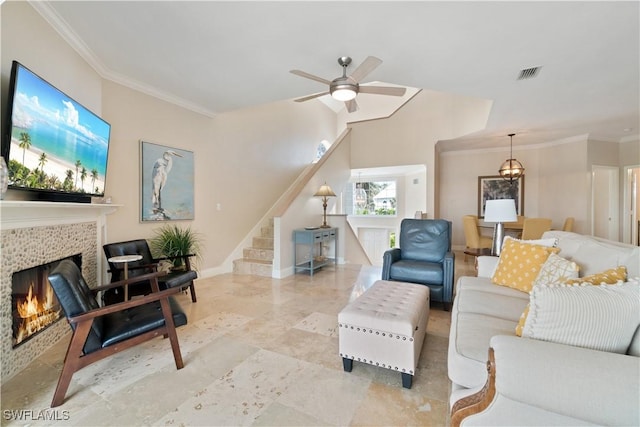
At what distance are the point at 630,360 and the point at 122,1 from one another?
11.2 ft

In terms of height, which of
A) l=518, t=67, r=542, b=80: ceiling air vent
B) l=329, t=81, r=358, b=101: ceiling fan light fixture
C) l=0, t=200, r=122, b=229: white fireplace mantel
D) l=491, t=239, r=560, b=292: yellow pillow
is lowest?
l=491, t=239, r=560, b=292: yellow pillow

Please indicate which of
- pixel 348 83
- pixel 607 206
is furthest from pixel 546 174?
pixel 348 83

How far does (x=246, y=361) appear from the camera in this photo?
2057 millimetres

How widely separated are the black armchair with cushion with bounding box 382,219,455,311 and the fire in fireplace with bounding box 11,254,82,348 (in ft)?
10.5

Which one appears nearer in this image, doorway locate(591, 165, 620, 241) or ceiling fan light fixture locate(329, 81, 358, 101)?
ceiling fan light fixture locate(329, 81, 358, 101)

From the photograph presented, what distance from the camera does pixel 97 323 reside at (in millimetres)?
1796

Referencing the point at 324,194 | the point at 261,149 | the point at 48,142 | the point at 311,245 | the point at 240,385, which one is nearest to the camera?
the point at 240,385

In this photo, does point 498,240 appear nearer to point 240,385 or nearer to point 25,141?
point 240,385

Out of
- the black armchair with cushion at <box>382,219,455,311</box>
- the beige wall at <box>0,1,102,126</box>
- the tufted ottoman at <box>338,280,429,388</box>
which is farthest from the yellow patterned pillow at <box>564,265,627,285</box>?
the beige wall at <box>0,1,102,126</box>

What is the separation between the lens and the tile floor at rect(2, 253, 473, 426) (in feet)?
4.98

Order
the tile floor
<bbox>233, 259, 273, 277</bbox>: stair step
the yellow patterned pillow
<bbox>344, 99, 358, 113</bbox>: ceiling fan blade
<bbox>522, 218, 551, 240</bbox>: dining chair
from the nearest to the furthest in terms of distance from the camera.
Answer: the yellow patterned pillow
the tile floor
<bbox>344, 99, 358, 113</bbox>: ceiling fan blade
<bbox>233, 259, 273, 277</bbox>: stair step
<bbox>522, 218, 551, 240</bbox>: dining chair

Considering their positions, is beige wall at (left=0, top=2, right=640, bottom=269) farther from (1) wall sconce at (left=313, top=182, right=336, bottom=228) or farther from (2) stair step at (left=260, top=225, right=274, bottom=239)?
(1) wall sconce at (left=313, top=182, right=336, bottom=228)

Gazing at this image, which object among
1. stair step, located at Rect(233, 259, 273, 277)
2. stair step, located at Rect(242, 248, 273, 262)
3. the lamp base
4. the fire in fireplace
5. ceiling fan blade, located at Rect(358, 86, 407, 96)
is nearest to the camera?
the fire in fireplace

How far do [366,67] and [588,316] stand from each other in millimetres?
2223
